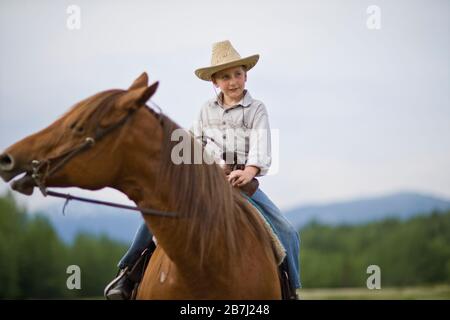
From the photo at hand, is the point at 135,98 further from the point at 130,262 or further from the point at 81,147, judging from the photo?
the point at 130,262

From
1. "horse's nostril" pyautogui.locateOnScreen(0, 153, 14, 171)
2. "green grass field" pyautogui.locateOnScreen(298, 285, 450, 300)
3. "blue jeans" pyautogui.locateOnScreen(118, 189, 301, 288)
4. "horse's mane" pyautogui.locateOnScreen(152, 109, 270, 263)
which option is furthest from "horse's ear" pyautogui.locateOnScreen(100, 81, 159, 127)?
"green grass field" pyautogui.locateOnScreen(298, 285, 450, 300)

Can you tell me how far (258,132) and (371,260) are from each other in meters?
26.3

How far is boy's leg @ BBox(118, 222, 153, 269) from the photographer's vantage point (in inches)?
250

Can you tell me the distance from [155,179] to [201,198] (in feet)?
1.22

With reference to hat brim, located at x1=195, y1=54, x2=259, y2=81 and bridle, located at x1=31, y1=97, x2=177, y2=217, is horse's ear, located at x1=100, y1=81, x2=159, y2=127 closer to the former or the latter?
bridle, located at x1=31, y1=97, x2=177, y2=217

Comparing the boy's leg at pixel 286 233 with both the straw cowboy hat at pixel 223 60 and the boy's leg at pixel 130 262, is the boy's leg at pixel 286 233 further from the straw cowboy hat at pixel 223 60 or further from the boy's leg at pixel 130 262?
the straw cowboy hat at pixel 223 60

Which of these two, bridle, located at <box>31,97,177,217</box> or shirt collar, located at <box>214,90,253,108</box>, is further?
shirt collar, located at <box>214,90,253,108</box>

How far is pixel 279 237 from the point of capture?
20.7 ft

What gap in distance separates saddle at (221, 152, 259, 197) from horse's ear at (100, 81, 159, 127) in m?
1.58

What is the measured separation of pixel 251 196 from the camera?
253 inches

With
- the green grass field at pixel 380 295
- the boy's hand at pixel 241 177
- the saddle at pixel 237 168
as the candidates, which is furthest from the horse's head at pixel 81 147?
the green grass field at pixel 380 295

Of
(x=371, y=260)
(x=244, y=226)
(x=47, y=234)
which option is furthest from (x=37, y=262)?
(x=244, y=226)

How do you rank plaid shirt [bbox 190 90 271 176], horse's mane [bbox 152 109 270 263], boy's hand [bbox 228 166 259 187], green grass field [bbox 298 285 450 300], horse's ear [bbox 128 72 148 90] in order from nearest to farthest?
horse's mane [bbox 152 109 270 263] → horse's ear [bbox 128 72 148 90] → boy's hand [bbox 228 166 259 187] → plaid shirt [bbox 190 90 271 176] → green grass field [bbox 298 285 450 300]
